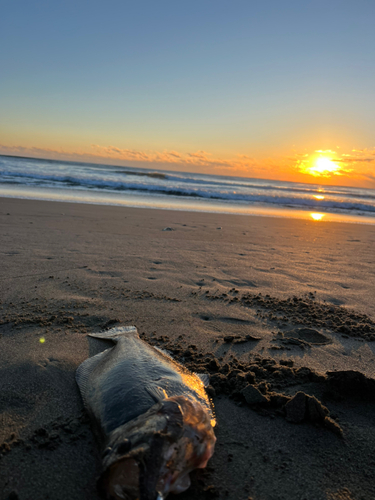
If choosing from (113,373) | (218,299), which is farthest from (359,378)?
(218,299)

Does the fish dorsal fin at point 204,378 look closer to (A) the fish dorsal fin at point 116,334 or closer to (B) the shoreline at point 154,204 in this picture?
(A) the fish dorsal fin at point 116,334

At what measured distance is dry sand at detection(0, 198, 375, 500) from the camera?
1.64 meters

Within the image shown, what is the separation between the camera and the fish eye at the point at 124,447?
1.26 metres

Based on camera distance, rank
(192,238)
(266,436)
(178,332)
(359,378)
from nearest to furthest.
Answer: (266,436), (359,378), (178,332), (192,238)

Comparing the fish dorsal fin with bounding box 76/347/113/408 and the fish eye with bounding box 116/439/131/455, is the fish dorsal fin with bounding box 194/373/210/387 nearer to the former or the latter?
the fish dorsal fin with bounding box 76/347/113/408

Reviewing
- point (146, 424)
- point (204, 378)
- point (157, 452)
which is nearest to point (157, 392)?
point (146, 424)

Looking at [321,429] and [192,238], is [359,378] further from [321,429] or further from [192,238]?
[192,238]

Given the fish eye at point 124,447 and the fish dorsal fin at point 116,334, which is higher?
the fish eye at point 124,447

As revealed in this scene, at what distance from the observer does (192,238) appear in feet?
23.5

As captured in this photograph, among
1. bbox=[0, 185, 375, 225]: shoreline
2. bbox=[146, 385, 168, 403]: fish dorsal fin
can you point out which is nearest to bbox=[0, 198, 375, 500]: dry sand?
bbox=[146, 385, 168, 403]: fish dorsal fin

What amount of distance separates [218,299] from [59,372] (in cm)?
196


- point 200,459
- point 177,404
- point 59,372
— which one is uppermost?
point 177,404

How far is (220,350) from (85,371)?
1.08m

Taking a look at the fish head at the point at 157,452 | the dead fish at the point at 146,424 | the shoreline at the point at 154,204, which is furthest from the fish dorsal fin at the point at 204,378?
the shoreline at the point at 154,204
